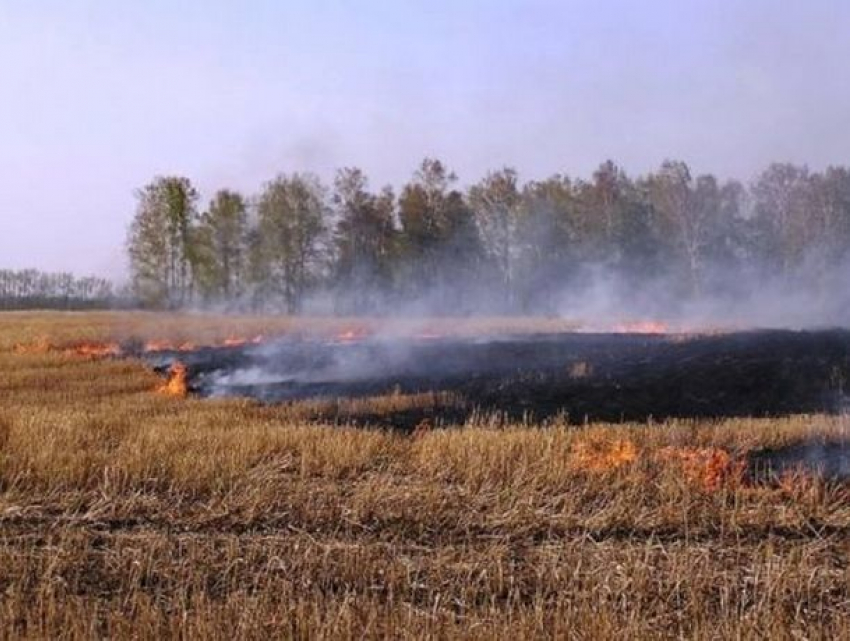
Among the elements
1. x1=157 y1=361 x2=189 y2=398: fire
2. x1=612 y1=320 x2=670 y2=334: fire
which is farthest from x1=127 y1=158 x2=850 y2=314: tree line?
x1=157 y1=361 x2=189 y2=398: fire

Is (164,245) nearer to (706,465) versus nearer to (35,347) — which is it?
(35,347)

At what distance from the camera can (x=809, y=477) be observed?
10984mm

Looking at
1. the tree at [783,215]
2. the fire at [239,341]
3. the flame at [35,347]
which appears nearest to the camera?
the flame at [35,347]

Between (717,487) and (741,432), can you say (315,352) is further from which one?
(717,487)

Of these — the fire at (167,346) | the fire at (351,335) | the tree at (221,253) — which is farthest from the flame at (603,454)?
the tree at (221,253)

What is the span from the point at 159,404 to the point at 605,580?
13446 millimetres

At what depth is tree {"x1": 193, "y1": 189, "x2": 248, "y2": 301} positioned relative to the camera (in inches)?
2608

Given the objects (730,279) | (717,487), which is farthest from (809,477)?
(730,279)

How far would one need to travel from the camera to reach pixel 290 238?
211 ft

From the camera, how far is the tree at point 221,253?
6625 centimetres

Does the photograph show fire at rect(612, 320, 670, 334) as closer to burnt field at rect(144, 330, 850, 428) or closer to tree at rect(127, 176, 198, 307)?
burnt field at rect(144, 330, 850, 428)

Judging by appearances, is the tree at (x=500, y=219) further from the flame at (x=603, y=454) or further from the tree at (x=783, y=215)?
the flame at (x=603, y=454)

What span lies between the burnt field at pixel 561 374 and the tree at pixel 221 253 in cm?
3560

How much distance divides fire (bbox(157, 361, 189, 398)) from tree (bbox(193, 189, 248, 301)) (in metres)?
41.3
